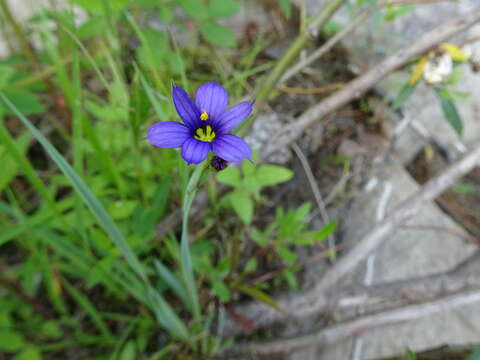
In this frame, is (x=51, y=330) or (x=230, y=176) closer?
(x=230, y=176)

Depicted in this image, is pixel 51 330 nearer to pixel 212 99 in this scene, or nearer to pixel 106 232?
pixel 106 232

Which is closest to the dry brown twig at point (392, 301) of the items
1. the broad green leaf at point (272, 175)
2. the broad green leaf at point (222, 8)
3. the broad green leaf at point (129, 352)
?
the broad green leaf at point (129, 352)

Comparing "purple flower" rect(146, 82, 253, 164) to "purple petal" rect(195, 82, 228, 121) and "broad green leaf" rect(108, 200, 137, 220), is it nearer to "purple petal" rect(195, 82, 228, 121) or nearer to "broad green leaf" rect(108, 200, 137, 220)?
"purple petal" rect(195, 82, 228, 121)

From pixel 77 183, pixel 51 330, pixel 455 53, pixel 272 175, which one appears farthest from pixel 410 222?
pixel 51 330

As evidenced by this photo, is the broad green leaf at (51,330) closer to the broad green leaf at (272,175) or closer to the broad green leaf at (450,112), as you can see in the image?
the broad green leaf at (272,175)

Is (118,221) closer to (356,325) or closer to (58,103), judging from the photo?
(58,103)

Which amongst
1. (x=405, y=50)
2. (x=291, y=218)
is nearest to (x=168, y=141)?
(x=291, y=218)
